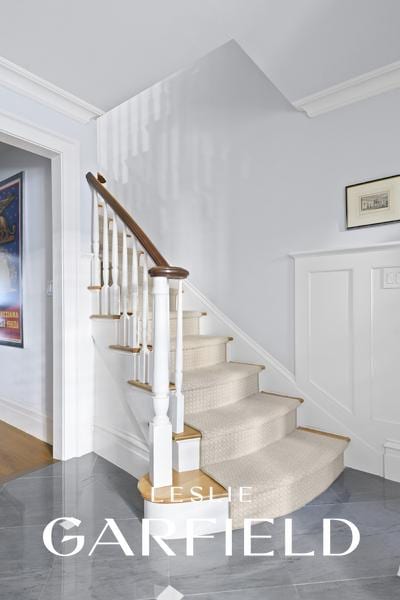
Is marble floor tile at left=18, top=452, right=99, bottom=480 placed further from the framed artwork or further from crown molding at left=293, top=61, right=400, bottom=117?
crown molding at left=293, top=61, right=400, bottom=117

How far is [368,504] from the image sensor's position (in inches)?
78.7

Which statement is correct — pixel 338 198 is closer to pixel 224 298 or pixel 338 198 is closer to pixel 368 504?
pixel 224 298

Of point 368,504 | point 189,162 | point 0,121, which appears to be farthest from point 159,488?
point 189,162

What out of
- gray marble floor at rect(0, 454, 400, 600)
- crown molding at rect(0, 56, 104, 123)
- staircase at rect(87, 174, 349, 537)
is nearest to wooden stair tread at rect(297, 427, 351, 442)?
staircase at rect(87, 174, 349, 537)

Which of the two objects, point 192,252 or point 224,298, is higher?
point 192,252

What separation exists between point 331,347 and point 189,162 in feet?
6.94

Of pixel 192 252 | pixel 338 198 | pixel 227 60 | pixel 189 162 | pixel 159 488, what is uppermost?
pixel 227 60

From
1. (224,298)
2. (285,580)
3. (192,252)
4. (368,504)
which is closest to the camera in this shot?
(285,580)

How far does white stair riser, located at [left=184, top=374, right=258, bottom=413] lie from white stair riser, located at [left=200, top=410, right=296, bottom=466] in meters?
0.16

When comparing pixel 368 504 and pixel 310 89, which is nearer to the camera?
pixel 368 504

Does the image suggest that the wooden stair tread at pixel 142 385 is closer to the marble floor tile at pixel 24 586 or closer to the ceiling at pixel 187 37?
the marble floor tile at pixel 24 586

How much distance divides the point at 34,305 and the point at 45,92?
163 cm

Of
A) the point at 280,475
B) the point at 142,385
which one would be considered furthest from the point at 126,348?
the point at 280,475

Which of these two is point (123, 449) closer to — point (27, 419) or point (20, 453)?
point (20, 453)
